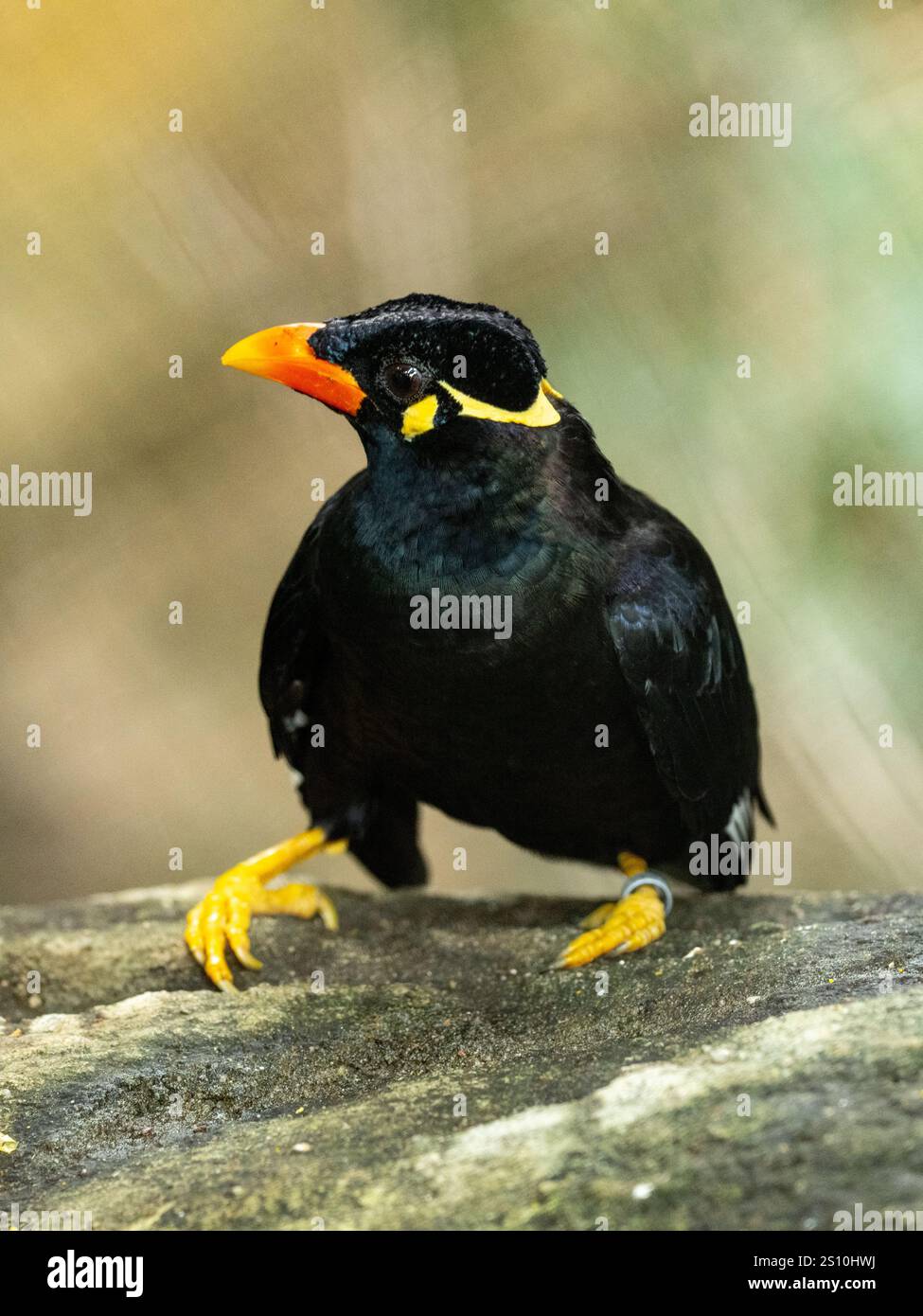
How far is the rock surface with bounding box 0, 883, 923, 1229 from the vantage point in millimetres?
2674

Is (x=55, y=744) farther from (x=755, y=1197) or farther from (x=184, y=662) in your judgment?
(x=755, y=1197)

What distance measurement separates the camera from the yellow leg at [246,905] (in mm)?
4660

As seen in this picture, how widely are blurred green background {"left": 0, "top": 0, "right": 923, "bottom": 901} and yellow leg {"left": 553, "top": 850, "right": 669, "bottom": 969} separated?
2.49 metres

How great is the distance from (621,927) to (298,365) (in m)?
2.24

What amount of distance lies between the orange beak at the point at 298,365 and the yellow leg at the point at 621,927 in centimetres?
198

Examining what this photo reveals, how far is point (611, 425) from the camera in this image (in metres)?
7.03

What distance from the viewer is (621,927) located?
4.64 metres
